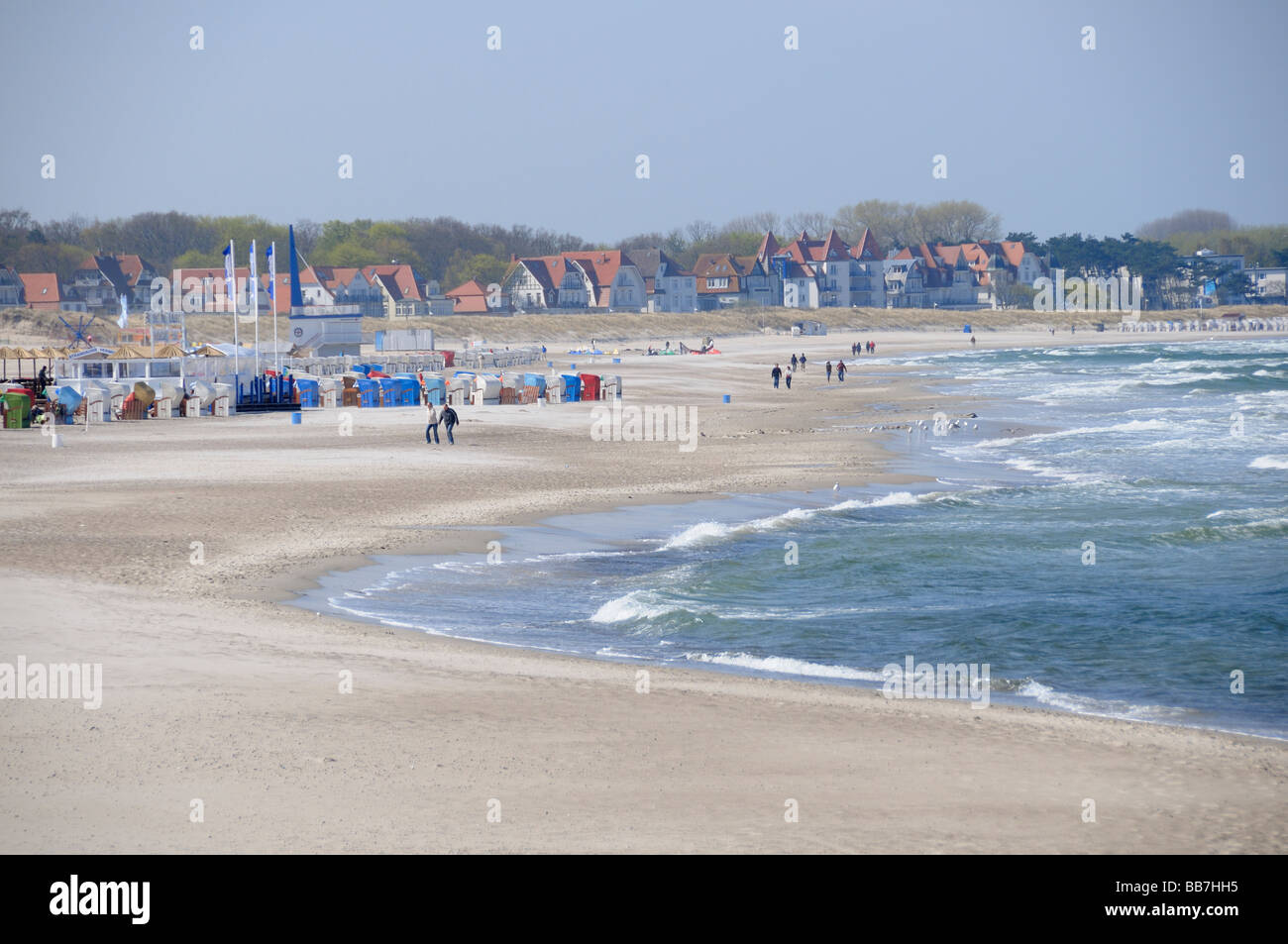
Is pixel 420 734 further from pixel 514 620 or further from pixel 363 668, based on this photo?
pixel 514 620

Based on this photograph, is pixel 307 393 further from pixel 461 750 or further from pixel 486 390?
pixel 461 750

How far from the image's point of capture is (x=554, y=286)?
124 m

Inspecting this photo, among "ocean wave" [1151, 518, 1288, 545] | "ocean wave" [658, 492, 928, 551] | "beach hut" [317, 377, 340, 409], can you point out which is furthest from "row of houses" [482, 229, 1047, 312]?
"ocean wave" [1151, 518, 1288, 545]

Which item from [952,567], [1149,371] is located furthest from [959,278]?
[952,567]

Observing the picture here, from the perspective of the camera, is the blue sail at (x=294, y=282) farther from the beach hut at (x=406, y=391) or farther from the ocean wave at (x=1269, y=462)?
the ocean wave at (x=1269, y=462)

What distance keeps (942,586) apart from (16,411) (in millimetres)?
27755

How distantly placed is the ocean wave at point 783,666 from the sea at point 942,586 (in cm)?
3

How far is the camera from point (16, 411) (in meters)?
33.8

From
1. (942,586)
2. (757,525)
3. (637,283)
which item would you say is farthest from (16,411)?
(637,283)

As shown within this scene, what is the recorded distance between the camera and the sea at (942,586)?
12.4 meters

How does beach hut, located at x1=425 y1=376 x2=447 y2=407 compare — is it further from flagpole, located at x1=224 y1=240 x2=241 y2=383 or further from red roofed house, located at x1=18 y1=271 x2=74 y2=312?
red roofed house, located at x1=18 y1=271 x2=74 y2=312

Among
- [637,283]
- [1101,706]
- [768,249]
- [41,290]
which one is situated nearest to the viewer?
[1101,706]
